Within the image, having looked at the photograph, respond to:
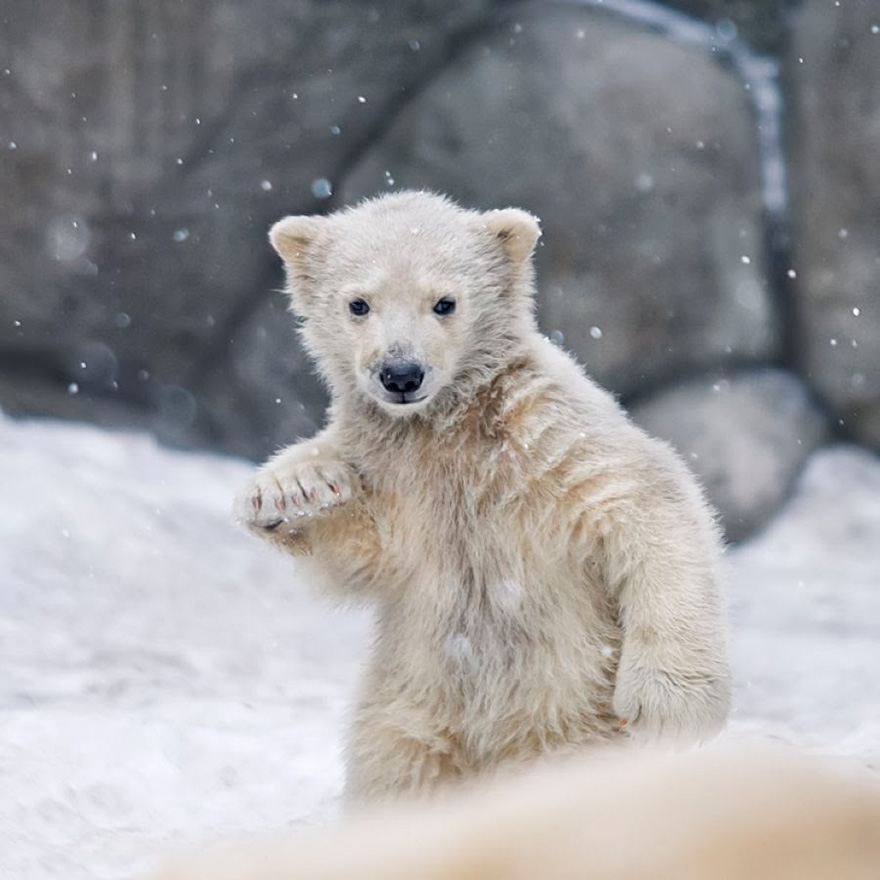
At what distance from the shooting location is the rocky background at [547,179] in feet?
21.2

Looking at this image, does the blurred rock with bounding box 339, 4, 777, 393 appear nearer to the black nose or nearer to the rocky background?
the rocky background

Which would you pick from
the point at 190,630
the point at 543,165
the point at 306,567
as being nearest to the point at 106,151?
the point at 543,165

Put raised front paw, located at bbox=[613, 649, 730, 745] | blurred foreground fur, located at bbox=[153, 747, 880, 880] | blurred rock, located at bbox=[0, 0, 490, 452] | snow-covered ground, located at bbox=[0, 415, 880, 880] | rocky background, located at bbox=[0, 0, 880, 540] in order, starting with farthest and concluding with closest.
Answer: rocky background, located at bbox=[0, 0, 880, 540] < blurred rock, located at bbox=[0, 0, 490, 452] < snow-covered ground, located at bbox=[0, 415, 880, 880] < raised front paw, located at bbox=[613, 649, 730, 745] < blurred foreground fur, located at bbox=[153, 747, 880, 880]

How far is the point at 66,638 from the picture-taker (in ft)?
15.8

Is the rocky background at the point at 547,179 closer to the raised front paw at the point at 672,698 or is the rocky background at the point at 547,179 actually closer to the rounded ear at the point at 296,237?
the rounded ear at the point at 296,237

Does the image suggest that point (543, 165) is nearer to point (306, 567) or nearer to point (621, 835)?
point (306, 567)

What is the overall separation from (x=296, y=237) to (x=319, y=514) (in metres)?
0.82

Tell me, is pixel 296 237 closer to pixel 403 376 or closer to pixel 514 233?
pixel 514 233

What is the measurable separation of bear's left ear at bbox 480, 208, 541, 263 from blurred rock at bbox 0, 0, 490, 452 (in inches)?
134

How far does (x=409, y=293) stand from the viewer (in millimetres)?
3197

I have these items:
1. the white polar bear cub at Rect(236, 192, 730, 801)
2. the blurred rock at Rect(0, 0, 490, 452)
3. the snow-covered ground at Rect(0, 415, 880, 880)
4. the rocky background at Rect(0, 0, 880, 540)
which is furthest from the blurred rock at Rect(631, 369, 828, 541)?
the white polar bear cub at Rect(236, 192, 730, 801)

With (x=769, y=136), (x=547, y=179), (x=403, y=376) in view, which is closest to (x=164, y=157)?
(x=547, y=179)

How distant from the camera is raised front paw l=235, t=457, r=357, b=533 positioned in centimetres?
298

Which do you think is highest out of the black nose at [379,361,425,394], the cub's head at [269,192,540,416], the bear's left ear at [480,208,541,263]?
the bear's left ear at [480,208,541,263]
